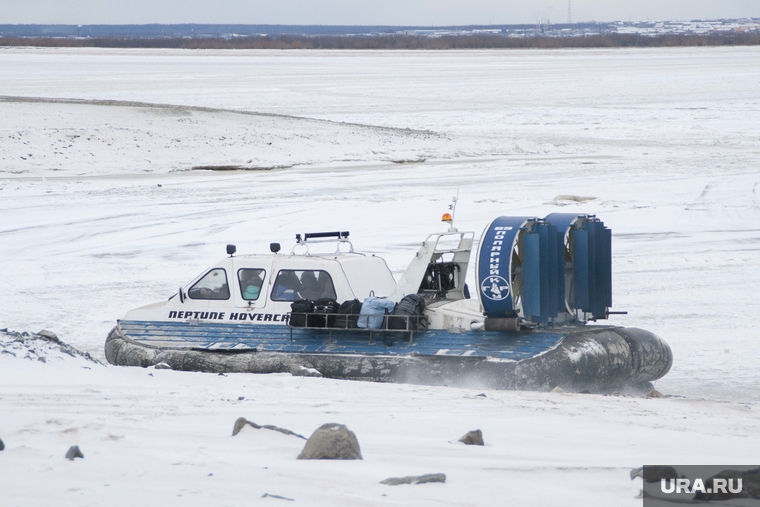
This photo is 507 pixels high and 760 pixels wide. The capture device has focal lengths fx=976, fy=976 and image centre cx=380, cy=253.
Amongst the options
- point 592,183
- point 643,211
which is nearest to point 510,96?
point 592,183

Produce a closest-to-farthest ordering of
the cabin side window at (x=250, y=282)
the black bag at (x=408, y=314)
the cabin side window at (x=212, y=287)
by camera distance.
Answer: the black bag at (x=408, y=314) → the cabin side window at (x=250, y=282) → the cabin side window at (x=212, y=287)

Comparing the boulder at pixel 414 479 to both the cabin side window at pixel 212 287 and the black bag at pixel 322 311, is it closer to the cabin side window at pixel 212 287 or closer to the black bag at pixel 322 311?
the black bag at pixel 322 311

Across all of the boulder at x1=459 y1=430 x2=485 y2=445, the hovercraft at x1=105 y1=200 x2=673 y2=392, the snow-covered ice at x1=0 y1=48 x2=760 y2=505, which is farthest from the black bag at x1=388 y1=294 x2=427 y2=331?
the boulder at x1=459 y1=430 x2=485 y2=445

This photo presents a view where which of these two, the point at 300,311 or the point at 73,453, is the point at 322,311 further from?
the point at 73,453

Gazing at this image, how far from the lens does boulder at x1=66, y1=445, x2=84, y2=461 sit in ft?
14.1

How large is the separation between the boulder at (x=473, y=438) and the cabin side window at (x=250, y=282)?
4360 mm

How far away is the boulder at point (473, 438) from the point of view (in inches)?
193

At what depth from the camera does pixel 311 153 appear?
2688 centimetres

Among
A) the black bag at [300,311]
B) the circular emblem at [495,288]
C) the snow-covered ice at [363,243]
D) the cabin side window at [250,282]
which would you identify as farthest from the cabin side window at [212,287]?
the circular emblem at [495,288]

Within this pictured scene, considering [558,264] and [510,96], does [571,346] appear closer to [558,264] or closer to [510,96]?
[558,264]

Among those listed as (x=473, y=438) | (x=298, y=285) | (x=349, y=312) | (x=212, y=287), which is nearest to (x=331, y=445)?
(x=473, y=438)

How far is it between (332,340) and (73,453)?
4233 mm

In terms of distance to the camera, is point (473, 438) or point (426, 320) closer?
point (473, 438)

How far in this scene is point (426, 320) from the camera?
845 cm
